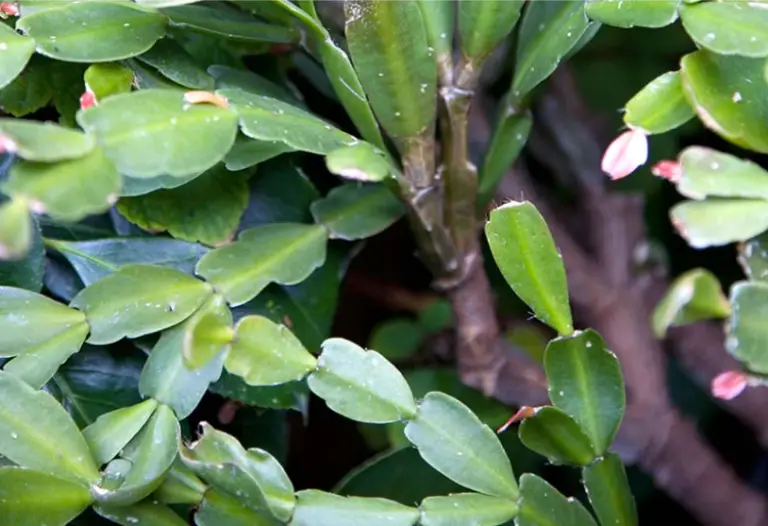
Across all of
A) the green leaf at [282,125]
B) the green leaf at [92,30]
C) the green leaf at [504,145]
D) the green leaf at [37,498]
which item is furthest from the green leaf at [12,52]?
the green leaf at [504,145]

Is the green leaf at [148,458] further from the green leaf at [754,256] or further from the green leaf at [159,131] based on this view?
the green leaf at [754,256]

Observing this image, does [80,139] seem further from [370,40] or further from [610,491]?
[610,491]

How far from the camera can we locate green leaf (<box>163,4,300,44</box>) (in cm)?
48

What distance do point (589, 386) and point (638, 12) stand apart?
23 cm

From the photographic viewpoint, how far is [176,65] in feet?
1.63

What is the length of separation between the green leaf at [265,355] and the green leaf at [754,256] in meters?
0.26

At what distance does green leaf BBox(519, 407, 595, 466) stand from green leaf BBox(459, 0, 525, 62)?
0.24m

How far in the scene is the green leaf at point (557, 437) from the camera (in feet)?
1.53

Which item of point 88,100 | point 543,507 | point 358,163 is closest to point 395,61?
point 358,163

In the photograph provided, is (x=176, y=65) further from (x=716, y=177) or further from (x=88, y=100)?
(x=716, y=177)

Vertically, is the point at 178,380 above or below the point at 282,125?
below

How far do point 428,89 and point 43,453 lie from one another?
1.03 ft

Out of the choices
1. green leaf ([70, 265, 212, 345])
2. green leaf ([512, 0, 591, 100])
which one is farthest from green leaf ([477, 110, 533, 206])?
green leaf ([70, 265, 212, 345])

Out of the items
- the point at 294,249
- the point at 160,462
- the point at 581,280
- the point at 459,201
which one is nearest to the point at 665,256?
the point at 581,280
